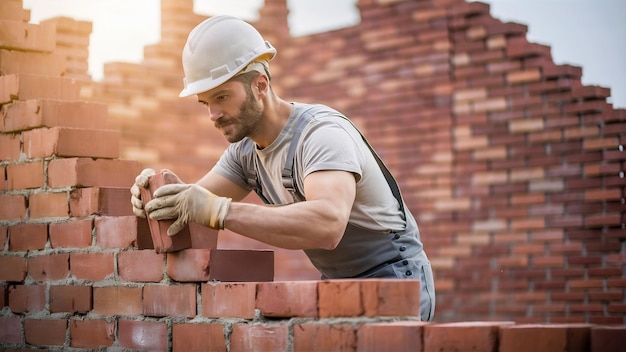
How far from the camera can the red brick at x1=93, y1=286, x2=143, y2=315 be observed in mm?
3197

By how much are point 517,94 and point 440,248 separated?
1260mm

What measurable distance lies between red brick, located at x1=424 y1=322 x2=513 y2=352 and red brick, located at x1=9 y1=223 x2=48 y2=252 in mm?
1809

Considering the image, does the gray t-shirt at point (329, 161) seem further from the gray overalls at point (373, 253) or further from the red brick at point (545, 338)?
the red brick at point (545, 338)

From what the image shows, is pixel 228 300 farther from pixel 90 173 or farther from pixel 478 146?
pixel 478 146

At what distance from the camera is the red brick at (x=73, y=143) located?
356 centimetres

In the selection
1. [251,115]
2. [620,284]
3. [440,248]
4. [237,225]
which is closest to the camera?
[237,225]

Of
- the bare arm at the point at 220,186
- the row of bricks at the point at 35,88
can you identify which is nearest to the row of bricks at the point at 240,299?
the bare arm at the point at 220,186

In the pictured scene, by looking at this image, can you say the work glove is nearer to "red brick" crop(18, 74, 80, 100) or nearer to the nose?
the nose

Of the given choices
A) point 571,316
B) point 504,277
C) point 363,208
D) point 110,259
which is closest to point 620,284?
point 571,316

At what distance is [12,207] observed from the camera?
148 inches

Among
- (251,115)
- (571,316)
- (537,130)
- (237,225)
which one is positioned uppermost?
(537,130)

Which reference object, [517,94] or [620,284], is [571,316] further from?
[517,94]

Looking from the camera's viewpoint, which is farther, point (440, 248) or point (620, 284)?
point (440, 248)

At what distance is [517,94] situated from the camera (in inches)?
256
